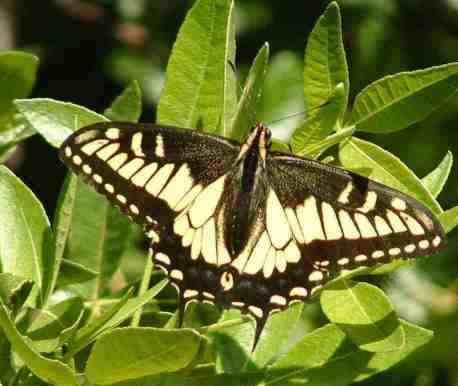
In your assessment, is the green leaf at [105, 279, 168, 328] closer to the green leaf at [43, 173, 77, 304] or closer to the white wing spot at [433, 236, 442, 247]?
the green leaf at [43, 173, 77, 304]

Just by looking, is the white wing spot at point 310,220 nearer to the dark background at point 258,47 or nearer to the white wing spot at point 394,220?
the white wing spot at point 394,220

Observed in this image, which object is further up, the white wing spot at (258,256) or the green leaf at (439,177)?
the green leaf at (439,177)

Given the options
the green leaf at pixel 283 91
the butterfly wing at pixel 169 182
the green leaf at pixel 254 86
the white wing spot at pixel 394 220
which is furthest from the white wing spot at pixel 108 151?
the green leaf at pixel 283 91

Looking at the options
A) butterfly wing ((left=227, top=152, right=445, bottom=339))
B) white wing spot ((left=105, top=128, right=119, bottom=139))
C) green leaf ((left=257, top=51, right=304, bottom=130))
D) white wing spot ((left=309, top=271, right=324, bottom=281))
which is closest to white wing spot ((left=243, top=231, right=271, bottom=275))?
Result: butterfly wing ((left=227, top=152, right=445, bottom=339))

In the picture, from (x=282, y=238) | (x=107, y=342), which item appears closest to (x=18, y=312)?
(x=107, y=342)

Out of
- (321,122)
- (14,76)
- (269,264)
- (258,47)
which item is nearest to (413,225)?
(321,122)

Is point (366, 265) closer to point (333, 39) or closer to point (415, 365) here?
point (333, 39)
